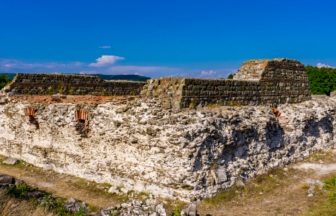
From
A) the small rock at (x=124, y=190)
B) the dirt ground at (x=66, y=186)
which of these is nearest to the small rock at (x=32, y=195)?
the dirt ground at (x=66, y=186)

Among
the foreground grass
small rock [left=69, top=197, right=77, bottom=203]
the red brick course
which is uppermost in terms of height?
the red brick course

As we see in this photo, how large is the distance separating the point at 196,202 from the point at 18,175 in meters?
6.59

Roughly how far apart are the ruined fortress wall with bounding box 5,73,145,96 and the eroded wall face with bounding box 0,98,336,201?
1282 mm

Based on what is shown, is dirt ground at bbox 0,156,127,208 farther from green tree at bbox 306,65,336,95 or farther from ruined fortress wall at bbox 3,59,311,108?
green tree at bbox 306,65,336,95

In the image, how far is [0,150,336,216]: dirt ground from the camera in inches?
231

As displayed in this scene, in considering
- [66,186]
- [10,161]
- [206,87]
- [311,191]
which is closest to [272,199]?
[311,191]

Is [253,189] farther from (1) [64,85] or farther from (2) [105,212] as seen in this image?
(1) [64,85]

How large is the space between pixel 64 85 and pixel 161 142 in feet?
26.4

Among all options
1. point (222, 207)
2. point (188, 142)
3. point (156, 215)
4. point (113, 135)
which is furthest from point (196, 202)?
point (113, 135)

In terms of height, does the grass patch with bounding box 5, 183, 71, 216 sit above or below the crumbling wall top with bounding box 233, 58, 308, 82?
below

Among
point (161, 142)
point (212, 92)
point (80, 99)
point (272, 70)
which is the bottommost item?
point (161, 142)

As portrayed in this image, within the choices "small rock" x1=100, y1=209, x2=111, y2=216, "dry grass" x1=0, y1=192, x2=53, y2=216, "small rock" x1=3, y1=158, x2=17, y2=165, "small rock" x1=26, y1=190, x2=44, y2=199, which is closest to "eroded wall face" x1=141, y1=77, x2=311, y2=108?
"small rock" x1=100, y1=209, x2=111, y2=216

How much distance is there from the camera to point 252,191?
22.1ft

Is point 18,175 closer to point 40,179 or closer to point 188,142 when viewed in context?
point 40,179
